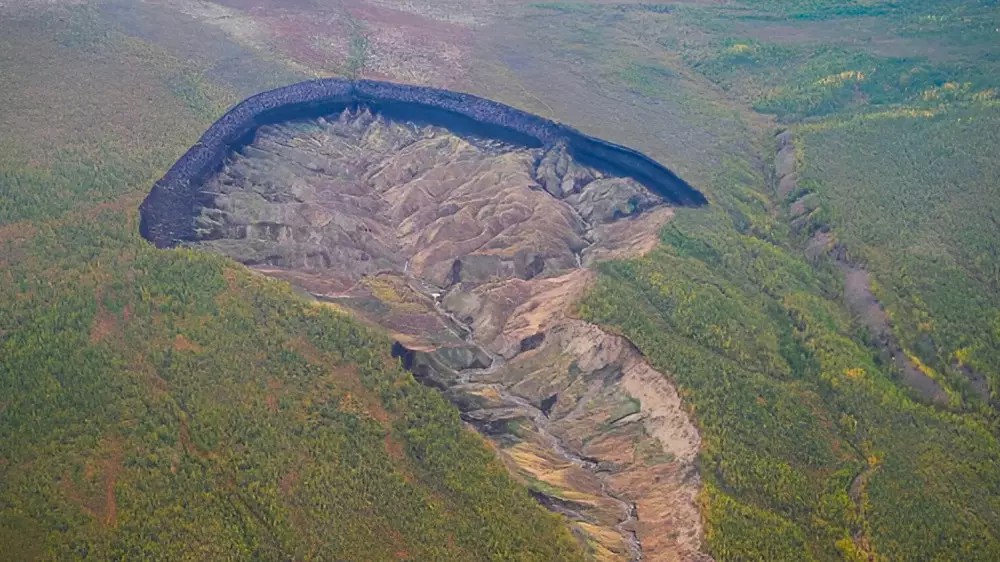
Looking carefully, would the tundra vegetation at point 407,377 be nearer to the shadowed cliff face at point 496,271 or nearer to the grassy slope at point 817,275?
the grassy slope at point 817,275

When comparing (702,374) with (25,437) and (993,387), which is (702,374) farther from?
(25,437)

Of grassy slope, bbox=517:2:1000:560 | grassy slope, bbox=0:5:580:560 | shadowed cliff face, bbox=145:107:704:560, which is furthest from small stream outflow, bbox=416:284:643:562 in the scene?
grassy slope, bbox=517:2:1000:560

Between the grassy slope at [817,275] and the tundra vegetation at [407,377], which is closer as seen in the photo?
the tundra vegetation at [407,377]

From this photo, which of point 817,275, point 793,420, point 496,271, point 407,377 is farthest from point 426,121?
point 793,420

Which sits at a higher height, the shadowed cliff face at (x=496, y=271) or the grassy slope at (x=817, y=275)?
the grassy slope at (x=817, y=275)

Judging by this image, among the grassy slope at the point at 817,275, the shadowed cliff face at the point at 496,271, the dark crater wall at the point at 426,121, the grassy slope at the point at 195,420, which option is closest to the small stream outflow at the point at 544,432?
the shadowed cliff face at the point at 496,271

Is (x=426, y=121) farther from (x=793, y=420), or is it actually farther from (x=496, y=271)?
(x=793, y=420)
